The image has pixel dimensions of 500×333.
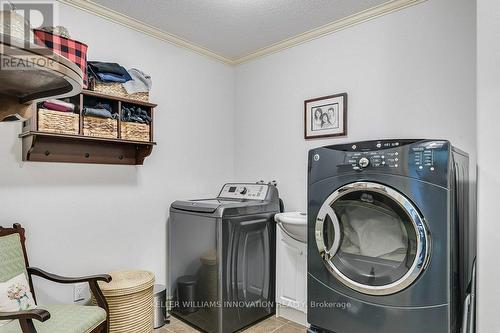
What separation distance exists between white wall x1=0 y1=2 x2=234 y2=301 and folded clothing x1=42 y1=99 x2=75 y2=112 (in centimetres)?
28

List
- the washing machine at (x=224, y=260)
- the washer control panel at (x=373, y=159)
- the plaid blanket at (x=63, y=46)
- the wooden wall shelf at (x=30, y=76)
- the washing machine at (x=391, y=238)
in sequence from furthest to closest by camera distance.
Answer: the washing machine at (x=224, y=260), the washer control panel at (x=373, y=159), the washing machine at (x=391, y=238), the plaid blanket at (x=63, y=46), the wooden wall shelf at (x=30, y=76)

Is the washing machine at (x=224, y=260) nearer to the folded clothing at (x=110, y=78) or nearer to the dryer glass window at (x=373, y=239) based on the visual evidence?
the dryer glass window at (x=373, y=239)

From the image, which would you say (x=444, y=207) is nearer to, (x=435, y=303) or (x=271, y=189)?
(x=435, y=303)

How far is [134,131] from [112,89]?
33cm

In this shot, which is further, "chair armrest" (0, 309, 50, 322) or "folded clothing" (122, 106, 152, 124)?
"folded clothing" (122, 106, 152, 124)

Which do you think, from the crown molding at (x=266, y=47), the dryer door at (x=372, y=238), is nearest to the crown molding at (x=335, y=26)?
the crown molding at (x=266, y=47)

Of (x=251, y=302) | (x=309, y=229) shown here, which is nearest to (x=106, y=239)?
(x=251, y=302)

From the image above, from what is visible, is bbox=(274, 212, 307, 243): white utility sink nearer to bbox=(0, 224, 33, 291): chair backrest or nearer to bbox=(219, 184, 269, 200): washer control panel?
bbox=(219, 184, 269, 200): washer control panel

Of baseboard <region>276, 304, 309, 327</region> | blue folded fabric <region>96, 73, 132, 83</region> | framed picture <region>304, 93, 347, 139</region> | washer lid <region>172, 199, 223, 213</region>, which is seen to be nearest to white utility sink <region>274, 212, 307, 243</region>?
washer lid <region>172, 199, 223, 213</region>

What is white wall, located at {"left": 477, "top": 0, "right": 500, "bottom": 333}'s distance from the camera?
1.30 m

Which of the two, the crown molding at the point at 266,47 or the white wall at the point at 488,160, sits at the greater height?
the crown molding at the point at 266,47

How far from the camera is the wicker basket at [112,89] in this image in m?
2.08

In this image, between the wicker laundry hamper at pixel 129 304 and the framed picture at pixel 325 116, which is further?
the framed picture at pixel 325 116

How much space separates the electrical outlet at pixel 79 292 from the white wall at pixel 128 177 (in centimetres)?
5
